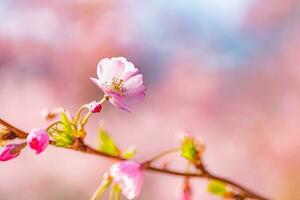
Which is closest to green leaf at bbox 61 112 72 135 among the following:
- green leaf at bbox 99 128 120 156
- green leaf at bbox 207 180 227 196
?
green leaf at bbox 99 128 120 156

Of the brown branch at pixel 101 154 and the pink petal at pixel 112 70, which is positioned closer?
the brown branch at pixel 101 154

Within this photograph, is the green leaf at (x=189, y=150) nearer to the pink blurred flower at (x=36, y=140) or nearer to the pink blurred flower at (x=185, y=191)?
the pink blurred flower at (x=185, y=191)

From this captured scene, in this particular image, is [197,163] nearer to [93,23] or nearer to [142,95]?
[142,95]

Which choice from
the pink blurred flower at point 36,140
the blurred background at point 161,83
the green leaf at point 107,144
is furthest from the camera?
the blurred background at point 161,83

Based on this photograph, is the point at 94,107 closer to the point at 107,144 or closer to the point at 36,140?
the point at 36,140

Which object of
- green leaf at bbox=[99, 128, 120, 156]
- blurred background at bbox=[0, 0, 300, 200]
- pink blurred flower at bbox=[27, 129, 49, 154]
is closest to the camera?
pink blurred flower at bbox=[27, 129, 49, 154]

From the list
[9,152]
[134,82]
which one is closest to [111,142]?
[134,82]

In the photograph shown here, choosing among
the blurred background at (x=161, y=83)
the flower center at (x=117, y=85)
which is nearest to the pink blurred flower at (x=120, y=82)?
the flower center at (x=117, y=85)

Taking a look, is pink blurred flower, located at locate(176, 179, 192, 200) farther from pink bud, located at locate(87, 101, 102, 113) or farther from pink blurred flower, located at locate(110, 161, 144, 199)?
pink bud, located at locate(87, 101, 102, 113)
